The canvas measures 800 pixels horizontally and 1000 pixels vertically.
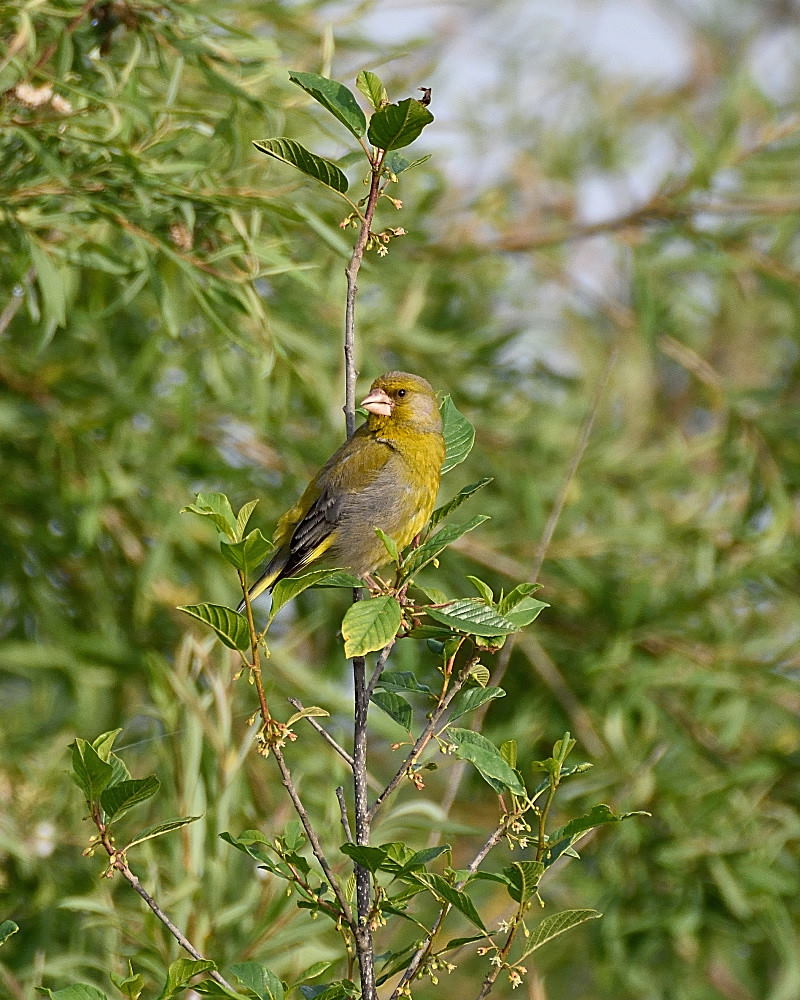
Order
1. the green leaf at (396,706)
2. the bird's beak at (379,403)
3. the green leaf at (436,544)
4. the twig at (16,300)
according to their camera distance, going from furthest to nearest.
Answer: the bird's beak at (379,403) → the twig at (16,300) → the green leaf at (396,706) → the green leaf at (436,544)

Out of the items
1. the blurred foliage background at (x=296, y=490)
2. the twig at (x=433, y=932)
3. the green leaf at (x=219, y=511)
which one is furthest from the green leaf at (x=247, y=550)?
the blurred foliage background at (x=296, y=490)

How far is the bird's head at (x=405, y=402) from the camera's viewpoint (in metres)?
2.81

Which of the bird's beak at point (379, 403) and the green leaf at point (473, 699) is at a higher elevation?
the green leaf at point (473, 699)

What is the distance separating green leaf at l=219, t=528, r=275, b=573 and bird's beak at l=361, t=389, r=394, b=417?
4.53 ft

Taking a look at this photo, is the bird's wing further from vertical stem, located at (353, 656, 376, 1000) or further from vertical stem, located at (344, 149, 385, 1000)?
vertical stem, located at (353, 656, 376, 1000)

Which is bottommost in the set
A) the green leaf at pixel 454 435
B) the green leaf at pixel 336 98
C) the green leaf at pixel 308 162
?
the green leaf at pixel 454 435

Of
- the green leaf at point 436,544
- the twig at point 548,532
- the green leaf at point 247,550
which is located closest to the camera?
the green leaf at point 247,550

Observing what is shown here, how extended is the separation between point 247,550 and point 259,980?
0.49 metres

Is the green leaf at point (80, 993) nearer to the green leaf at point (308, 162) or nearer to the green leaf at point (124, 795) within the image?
the green leaf at point (124, 795)

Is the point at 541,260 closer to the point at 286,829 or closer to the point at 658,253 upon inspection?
the point at 658,253

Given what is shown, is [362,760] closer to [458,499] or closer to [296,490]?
[458,499]

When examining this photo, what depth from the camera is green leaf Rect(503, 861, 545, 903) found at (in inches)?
55.8

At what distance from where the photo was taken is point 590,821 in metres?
1.39

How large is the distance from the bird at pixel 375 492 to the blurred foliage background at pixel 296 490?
30 cm
